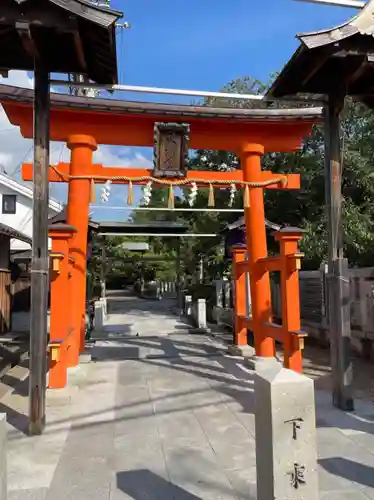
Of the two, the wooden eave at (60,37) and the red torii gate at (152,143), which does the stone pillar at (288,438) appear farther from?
the red torii gate at (152,143)

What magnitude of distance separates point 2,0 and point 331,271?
5325 mm

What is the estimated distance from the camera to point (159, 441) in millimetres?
5004

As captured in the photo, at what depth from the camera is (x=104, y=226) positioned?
18.8m

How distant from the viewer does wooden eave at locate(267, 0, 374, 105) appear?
540cm

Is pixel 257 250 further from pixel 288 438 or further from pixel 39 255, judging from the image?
pixel 288 438

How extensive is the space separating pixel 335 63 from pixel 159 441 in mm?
5388

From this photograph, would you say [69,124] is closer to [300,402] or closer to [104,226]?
[300,402]

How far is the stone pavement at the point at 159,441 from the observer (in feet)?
12.5

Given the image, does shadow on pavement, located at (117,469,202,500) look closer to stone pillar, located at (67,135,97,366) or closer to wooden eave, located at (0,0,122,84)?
wooden eave, located at (0,0,122,84)

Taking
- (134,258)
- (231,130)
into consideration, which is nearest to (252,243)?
(231,130)

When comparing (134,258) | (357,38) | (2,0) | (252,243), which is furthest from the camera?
(134,258)

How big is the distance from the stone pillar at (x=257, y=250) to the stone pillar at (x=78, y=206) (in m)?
3.30

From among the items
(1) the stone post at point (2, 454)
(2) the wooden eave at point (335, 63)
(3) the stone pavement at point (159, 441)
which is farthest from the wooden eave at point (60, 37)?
(3) the stone pavement at point (159, 441)

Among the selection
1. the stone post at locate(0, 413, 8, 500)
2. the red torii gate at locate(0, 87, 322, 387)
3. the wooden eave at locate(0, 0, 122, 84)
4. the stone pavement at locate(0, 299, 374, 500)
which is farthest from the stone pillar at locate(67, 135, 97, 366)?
the stone post at locate(0, 413, 8, 500)
